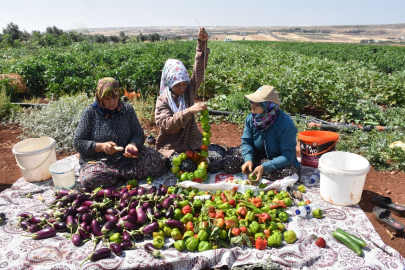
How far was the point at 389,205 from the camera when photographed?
11.5 feet

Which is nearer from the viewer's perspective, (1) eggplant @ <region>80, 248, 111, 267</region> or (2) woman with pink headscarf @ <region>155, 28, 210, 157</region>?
(1) eggplant @ <region>80, 248, 111, 267</region>

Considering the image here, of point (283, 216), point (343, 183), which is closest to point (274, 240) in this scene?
point (283, 216)

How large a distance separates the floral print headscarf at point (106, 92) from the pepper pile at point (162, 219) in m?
1.06

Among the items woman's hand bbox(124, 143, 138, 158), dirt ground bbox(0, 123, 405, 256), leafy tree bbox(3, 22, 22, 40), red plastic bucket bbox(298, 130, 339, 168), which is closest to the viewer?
dirt ground bbox(0, 123, 405, 256)

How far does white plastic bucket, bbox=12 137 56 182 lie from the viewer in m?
4.08

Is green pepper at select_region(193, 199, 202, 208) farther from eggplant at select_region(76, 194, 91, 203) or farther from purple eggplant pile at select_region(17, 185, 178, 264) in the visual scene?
eggplant at select_region(76, 194, 91, 203)

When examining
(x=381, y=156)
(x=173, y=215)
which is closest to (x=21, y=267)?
(x=173, y=215)

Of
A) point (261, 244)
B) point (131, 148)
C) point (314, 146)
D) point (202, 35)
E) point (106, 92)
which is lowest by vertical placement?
point (261, 244)

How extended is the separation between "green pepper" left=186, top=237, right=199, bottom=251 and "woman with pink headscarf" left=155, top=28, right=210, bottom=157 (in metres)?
1.65

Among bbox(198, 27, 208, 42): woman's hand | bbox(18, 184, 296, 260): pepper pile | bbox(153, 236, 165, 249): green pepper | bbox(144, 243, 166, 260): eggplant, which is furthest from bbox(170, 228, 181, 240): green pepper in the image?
bbox(198, 27, 208, 42): woman's hand

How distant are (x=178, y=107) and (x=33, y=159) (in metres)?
2.21

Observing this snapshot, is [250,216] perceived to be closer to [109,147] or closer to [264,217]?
[264,217]

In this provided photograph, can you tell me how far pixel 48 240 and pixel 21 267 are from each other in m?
0.36

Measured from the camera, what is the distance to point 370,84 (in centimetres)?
833
